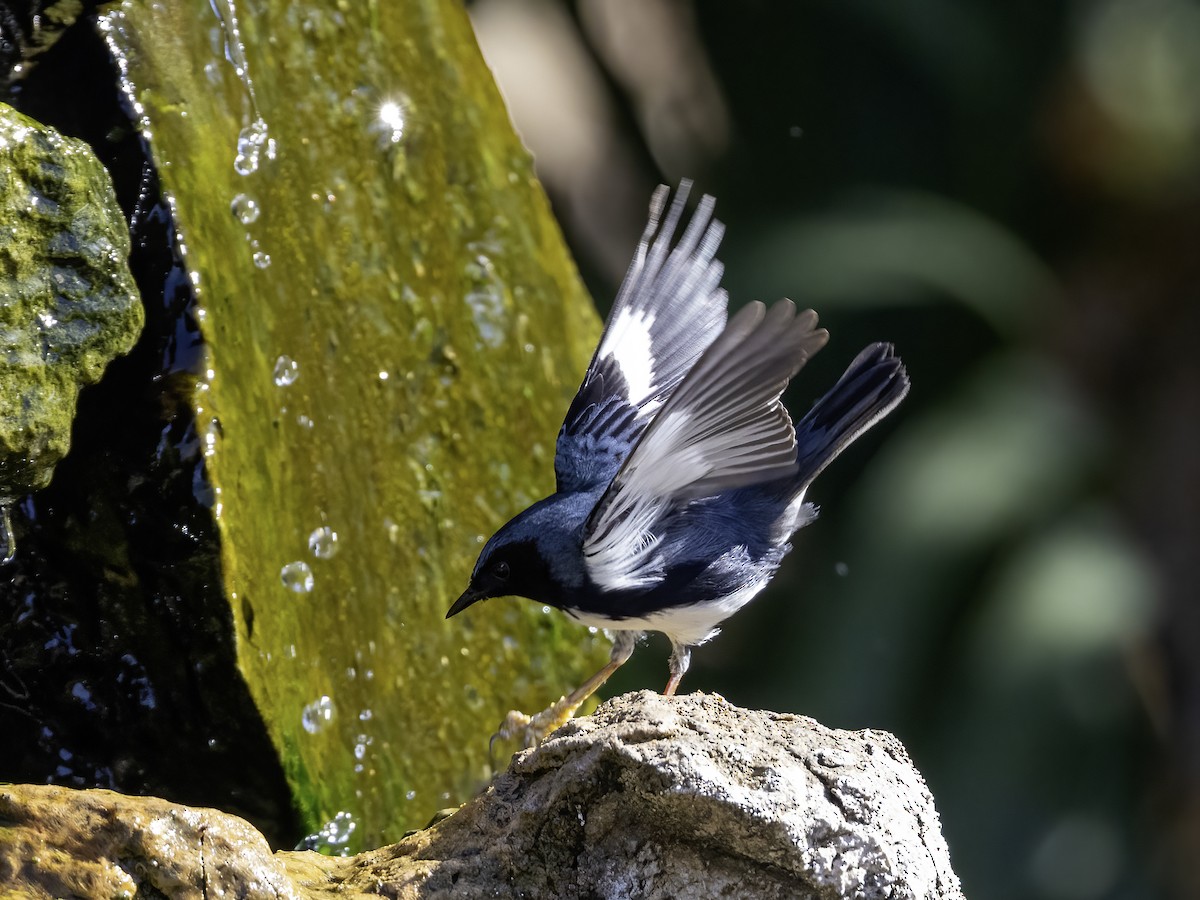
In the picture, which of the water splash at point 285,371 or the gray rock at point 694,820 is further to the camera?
the water splash at point 285,371

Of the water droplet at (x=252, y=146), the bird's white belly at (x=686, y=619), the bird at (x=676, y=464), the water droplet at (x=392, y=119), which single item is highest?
the water droplet at (x=252, y=146)

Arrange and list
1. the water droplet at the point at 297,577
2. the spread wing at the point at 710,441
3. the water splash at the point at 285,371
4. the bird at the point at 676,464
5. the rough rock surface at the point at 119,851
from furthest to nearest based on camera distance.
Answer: the water splash at the point at 285,371 → the water droplet at the point at 297,577 → the bird at the point at 676,464 → the spread wing at the point at 710,441 → the rough rock surface at the point at 119,851

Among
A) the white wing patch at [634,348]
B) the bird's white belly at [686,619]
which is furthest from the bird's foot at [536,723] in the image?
the white wing patch at [634,348]

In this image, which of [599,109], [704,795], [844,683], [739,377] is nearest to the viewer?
[704,795]

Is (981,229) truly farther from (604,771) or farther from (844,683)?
(604,771)

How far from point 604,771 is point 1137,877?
4922 mm

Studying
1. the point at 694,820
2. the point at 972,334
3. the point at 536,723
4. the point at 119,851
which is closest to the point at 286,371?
the point at 536,723

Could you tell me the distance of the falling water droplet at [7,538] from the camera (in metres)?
2.89

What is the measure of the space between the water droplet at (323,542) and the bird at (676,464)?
38cm

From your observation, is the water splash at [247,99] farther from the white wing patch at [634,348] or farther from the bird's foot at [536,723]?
the bird's foot at [536,723]

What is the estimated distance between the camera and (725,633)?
6211 millimetres

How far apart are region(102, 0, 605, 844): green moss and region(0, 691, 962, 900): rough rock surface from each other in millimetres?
831

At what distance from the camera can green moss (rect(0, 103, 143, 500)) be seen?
2.72 m

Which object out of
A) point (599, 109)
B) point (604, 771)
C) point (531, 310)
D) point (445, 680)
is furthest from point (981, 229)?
point (604, 771)
